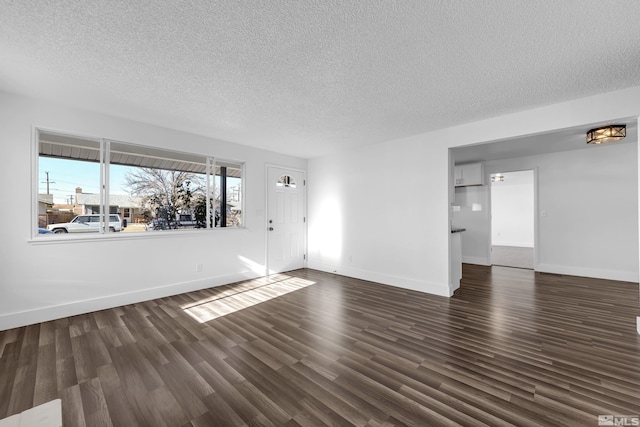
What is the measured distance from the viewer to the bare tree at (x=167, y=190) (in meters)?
3.92

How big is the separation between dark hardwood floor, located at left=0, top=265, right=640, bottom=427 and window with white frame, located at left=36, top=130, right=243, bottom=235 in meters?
1.24

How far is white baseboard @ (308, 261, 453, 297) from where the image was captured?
415 cm

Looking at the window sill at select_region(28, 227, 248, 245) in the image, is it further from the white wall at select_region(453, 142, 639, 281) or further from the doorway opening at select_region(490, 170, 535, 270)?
the doorway opening at select_region(490, 170, 535, 270)

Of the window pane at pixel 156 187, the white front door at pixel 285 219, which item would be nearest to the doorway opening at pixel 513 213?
the white front door at pixel 285 219

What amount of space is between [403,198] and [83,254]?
188 inches

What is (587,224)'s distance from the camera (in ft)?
17.6

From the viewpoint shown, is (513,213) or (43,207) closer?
(43,207)

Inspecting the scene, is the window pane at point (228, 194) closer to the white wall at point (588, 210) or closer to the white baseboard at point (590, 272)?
the white wall at point (588, 210)

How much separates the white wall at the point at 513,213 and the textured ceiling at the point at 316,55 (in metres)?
8.96

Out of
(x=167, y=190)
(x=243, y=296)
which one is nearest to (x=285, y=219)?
(x=243, y=296)

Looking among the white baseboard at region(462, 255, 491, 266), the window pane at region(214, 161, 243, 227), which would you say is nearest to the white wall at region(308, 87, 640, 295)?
the white baseboard at region(462, 255, 491, 266)

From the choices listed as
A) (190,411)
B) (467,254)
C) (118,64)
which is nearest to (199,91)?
(118,64)

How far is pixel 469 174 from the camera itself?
668 cm

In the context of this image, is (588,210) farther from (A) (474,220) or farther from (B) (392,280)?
(B) (392,280)
